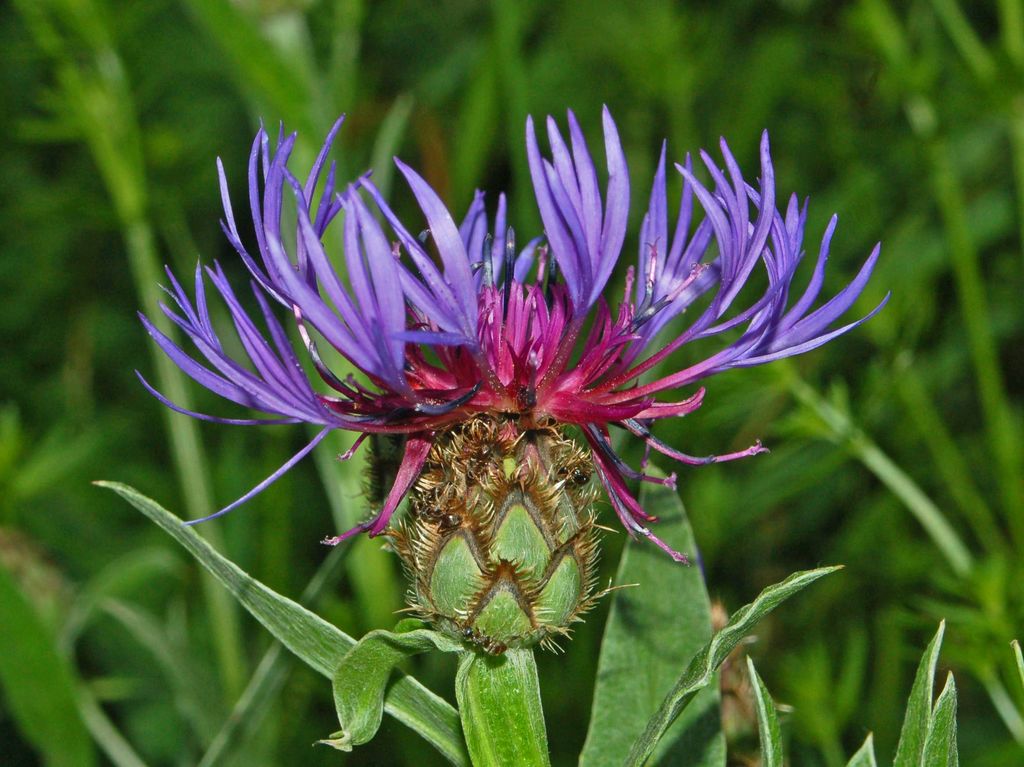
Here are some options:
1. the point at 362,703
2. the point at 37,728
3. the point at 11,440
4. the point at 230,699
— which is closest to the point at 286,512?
the point at 230,699

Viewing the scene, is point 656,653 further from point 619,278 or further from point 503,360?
point 619,278

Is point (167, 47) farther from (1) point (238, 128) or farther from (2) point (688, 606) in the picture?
(2) point (688, 606)

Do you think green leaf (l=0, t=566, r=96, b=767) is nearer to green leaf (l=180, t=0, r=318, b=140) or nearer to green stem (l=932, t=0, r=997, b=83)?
green leaf (l=180, t=0, r=318, b=140)

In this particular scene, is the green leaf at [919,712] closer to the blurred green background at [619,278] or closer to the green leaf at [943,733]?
the green leaf at [943,733]

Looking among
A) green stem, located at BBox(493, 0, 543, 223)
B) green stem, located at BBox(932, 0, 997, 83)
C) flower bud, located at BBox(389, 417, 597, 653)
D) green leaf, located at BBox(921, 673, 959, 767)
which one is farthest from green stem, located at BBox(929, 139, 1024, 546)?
flower bud, located at BBox(389, 417, 597, 653)

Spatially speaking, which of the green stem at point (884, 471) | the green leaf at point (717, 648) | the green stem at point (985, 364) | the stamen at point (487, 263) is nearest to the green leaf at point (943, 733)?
the green leaf at point (717, 648)

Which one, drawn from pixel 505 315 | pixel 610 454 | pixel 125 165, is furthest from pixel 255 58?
pixel 610 454
